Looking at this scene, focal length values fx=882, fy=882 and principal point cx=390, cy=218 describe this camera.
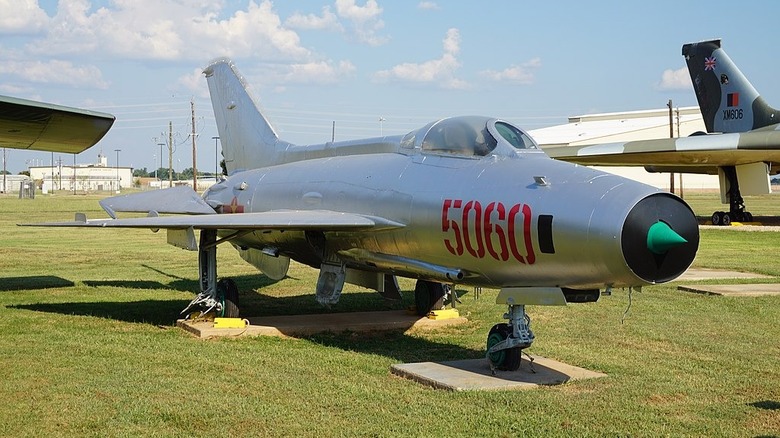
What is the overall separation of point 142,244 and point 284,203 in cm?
1575

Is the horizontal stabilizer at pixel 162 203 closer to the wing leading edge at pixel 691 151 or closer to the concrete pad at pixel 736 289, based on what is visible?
the concrete pad at pixel 736 289

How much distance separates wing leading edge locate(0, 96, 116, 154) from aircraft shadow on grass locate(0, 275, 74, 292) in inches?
137

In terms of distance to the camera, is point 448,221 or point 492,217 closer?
point 492,217

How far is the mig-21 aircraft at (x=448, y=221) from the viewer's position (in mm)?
7418

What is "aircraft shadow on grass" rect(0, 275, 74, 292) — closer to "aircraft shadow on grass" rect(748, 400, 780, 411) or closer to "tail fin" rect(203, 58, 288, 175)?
"tail fin" rect(203, 58, 288, 175)

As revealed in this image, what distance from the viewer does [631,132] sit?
282 ft

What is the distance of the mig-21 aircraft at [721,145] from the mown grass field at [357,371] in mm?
17675

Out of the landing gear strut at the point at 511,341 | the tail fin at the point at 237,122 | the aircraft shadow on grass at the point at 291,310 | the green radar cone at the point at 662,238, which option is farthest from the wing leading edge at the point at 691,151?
the green radar cone at the point at 662,238

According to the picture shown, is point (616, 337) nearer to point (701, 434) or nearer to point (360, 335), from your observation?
point (360, 335)

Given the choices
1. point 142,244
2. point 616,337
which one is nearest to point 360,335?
point 616,337

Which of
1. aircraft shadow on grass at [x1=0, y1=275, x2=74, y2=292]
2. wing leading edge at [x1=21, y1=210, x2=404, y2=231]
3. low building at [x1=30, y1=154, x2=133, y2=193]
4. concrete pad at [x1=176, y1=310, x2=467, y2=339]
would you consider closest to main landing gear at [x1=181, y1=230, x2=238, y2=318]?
concrete pad at [x1=176, y1=310, x2=467, y2=339]

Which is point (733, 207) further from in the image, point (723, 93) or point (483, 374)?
point (483, 374)

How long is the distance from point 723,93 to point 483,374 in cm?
3063

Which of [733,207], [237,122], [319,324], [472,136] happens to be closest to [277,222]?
[319,324]
